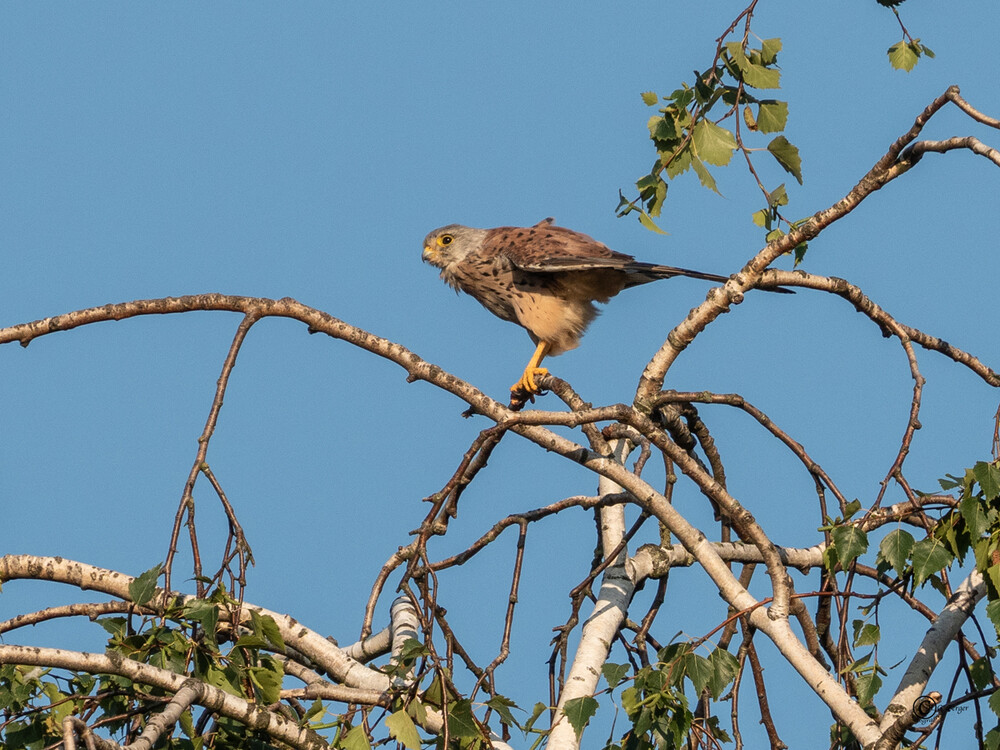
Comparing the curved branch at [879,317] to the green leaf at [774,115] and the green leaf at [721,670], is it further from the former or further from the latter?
the green leaf at [721,670]

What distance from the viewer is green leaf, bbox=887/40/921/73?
14.3 ft

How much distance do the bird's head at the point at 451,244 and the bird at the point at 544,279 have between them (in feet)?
0.05

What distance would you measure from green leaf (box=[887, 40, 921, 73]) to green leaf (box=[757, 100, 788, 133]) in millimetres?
430

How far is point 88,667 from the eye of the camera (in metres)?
3.28

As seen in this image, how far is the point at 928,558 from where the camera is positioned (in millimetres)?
3221

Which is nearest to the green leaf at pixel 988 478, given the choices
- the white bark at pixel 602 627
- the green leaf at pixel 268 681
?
the white bark at pixel 602 627

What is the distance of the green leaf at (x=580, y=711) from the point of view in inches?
132

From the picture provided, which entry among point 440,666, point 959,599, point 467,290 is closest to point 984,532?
point 959,599

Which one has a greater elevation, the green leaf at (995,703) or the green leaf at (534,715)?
the green leaf at (534,715)

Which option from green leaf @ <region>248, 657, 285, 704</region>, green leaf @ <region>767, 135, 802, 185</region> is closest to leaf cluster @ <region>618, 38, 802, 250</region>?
green leaf @ <region>767, 135, 802, 185</region>

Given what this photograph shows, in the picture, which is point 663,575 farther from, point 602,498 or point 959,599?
point 959,599

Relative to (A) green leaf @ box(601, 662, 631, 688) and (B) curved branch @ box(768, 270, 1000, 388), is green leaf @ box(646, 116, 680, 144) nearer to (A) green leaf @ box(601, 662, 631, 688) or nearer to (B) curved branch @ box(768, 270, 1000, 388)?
(B) curved branch @ box(768, 270, 1000, 388)

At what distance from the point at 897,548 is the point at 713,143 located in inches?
63.8

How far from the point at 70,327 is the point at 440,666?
198 cm
